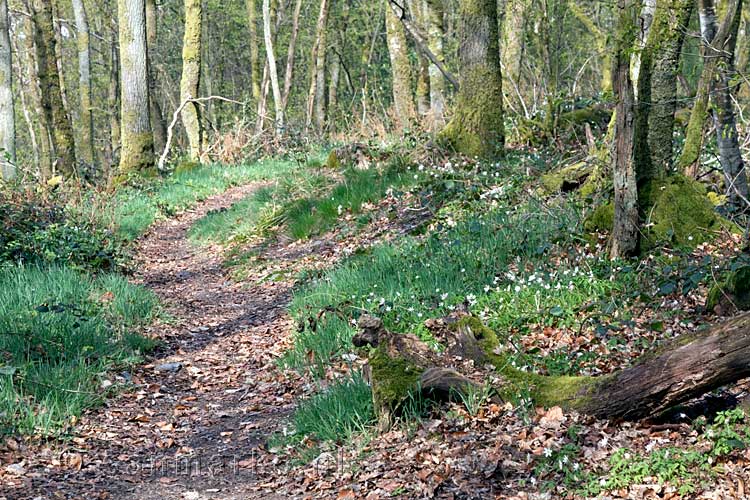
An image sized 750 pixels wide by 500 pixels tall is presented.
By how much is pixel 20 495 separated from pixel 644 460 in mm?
3499

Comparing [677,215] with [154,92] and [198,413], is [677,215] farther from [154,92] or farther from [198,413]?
[154,92]

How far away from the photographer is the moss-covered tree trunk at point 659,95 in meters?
6.21

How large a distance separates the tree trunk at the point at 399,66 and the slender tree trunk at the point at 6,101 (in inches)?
297

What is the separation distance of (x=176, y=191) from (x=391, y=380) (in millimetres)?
11496

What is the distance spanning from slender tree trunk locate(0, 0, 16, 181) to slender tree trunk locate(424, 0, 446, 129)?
7.46 m

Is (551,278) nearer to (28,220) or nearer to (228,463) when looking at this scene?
(228,463)

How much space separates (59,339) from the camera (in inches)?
231

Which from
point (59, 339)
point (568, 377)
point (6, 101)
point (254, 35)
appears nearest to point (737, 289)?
point (568, 377)

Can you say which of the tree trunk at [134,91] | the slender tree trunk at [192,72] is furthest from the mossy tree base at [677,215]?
the slender tree trunk at [192,72]

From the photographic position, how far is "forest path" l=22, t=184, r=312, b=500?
4363 mm

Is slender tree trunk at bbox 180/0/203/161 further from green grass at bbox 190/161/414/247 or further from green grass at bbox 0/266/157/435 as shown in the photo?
green grass at bbox 0/266/157/435

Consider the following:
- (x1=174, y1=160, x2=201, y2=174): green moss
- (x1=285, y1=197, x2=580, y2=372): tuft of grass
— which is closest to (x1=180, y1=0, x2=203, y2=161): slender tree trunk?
(x1=174, y1=160, x2=201, y2=174): green moss

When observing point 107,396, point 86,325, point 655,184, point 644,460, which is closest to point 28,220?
point 86,325

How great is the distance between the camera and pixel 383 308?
6191 mm
